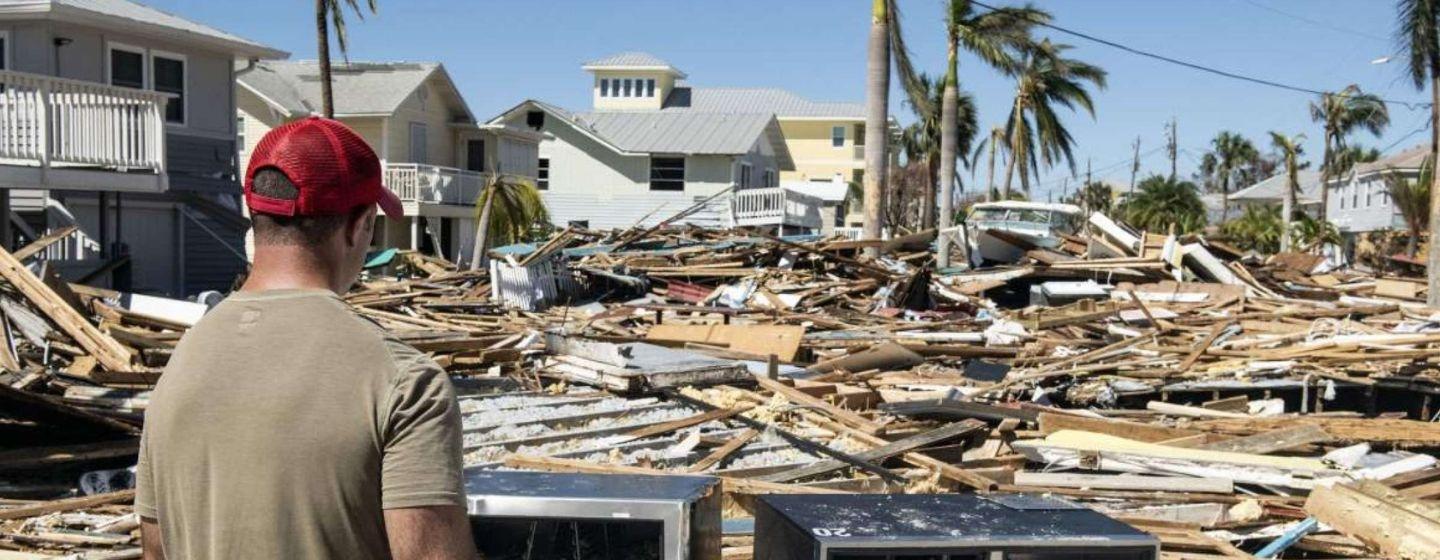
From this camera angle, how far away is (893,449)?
27.6ft

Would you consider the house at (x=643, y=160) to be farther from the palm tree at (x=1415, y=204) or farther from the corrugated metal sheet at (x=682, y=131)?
the palm tree at (x=1415, y=204)

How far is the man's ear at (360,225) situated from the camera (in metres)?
2.22

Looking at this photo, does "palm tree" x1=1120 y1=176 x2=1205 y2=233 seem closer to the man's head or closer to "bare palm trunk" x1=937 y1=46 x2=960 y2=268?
"bare palm trunk" x1=937 y1=46 x2=960 y2=268

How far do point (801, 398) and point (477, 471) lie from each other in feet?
21.8

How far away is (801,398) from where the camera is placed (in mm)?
10117

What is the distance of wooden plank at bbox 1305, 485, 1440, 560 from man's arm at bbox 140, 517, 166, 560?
226 inches

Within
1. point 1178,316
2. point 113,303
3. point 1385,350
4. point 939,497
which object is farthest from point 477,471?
point 1178,316

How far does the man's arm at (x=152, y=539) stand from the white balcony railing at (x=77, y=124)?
14984 mm

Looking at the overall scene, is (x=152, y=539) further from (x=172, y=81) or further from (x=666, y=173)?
(x=666, y=173)

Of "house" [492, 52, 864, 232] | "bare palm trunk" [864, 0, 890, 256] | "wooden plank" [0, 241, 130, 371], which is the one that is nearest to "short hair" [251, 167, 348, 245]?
"wooden plank" [0, 241, 130, 371]

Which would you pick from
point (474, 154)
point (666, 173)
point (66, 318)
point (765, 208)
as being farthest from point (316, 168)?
point (666, 173)

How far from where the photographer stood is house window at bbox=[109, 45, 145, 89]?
807 inches

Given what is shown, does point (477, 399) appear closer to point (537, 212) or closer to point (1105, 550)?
point (1105, 550)

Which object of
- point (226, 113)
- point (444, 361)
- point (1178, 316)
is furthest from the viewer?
point (226, 113)
